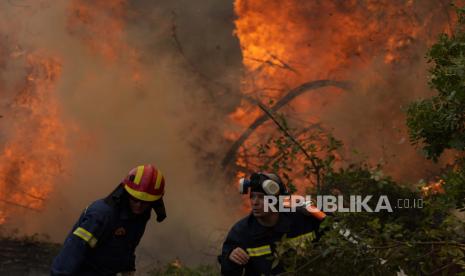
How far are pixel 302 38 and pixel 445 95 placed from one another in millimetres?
9207

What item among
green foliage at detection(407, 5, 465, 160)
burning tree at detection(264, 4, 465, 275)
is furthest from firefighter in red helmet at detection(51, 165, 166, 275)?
green foliage at detection(407, 5, 465, 160)

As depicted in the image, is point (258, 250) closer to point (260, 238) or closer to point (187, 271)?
point (260, 238)

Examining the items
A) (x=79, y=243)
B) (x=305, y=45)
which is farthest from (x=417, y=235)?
(x=305, y=45)

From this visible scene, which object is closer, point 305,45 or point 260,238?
point 260,238

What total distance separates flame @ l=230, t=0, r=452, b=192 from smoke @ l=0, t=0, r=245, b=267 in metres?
0.58

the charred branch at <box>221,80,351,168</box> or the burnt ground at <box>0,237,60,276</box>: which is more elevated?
the charred branch at <box>221,80,351,168</box>

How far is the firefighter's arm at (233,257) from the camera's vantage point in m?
4.48

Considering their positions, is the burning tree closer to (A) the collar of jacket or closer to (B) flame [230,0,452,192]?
(A) the collar of jacket

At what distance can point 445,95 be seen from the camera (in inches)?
141

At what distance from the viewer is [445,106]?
11.7 ft

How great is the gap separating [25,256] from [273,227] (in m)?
7.18

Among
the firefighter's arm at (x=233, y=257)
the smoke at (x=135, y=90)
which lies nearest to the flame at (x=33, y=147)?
the smoke at (x=135, y=90)

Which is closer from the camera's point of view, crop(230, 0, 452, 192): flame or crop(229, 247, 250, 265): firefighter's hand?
crop(229, 247, 250, 265): firefighter's hand

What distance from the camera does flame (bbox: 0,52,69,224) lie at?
12.0 meters
